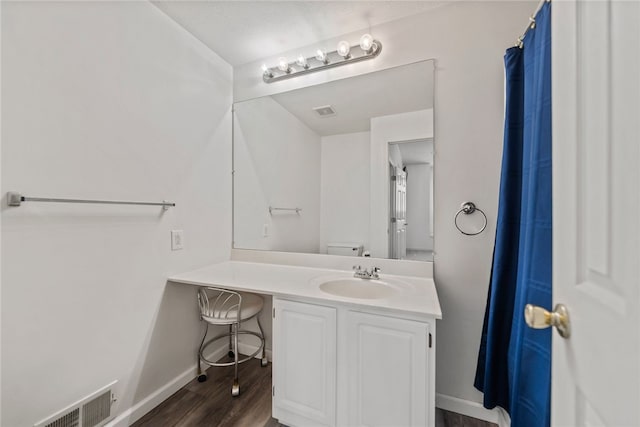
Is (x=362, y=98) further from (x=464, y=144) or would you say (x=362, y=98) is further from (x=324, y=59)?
(x=464, y=144)

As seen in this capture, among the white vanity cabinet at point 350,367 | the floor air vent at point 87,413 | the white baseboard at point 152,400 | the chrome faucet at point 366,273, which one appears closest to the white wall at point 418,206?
the chrome faucet at point 366,273

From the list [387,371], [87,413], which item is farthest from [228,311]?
[387,371]

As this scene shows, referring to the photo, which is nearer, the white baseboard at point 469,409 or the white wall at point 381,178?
the white baseboard at point 469,409

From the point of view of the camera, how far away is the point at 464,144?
159cm

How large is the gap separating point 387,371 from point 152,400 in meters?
1.43

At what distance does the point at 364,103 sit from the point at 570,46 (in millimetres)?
1421

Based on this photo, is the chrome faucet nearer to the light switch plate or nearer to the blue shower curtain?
the blue shower curtain

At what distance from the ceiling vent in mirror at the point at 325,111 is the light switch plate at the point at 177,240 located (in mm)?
1299

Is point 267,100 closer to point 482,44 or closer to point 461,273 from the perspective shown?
point 482,44

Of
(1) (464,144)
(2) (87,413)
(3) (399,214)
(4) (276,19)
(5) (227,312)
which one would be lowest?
(2) (87,413)

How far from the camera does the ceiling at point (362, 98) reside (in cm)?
170

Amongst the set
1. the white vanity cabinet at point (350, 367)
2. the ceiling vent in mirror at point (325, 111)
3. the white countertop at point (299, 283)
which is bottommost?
the white vanity cabinet at point (350, 367)

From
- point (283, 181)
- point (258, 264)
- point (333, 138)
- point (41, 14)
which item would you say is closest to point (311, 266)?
point (258, 264)

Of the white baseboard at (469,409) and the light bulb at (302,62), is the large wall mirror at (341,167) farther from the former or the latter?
the white baseboard at (469,409)
